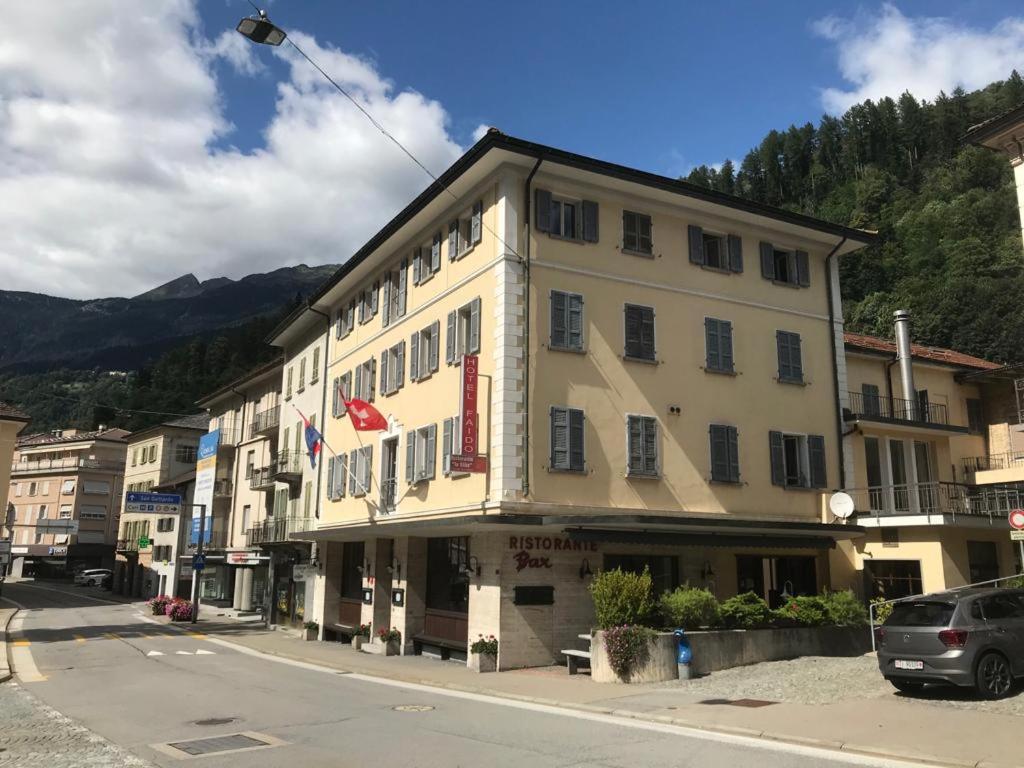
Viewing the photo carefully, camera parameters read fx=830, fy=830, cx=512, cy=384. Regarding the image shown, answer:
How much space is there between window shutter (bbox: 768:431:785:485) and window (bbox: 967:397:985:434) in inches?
448

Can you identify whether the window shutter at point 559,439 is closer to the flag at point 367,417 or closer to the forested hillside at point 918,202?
the flag at point 367,417

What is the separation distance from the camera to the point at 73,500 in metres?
83.8

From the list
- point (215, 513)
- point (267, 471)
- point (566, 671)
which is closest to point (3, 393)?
point (215, 513)

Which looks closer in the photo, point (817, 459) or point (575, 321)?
point (575, 321)

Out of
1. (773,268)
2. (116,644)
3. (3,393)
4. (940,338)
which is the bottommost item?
(116,644)

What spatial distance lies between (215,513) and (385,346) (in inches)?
1151

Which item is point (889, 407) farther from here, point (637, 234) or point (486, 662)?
point (486, 662)

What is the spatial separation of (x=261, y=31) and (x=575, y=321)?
36.8 ft

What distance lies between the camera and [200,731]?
12.0 meters

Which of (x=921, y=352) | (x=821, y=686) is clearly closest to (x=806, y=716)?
(x=821, y=686)

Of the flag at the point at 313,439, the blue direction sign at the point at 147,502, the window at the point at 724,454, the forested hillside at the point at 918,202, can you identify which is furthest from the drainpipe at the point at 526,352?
the forested hillside at the point at 918,202

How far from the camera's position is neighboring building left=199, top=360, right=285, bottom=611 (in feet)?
135

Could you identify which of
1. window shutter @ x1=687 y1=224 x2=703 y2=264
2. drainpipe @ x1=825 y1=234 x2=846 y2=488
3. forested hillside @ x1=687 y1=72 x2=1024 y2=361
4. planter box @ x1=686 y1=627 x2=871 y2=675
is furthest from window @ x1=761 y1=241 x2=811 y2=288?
forested hillside @ x1=687 y1=72 x2=1024 y2=361

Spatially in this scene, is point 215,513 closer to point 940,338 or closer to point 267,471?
point 267,471
